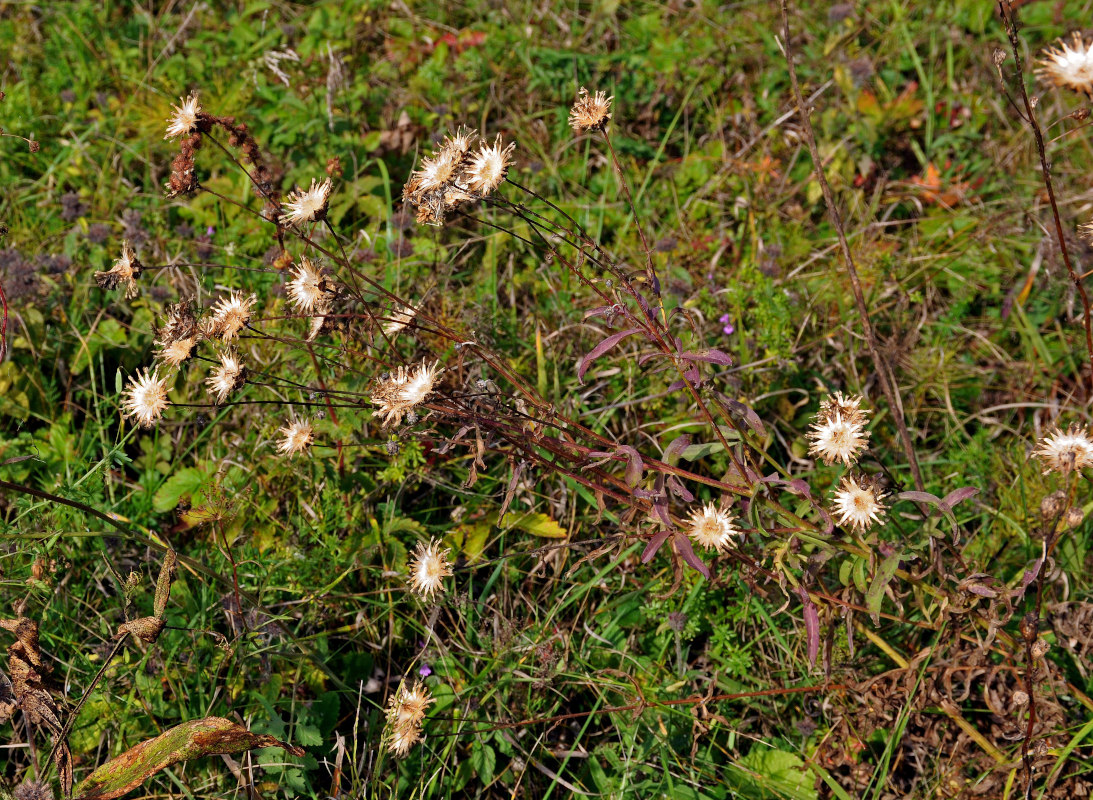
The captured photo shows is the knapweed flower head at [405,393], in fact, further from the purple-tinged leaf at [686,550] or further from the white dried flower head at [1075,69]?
the white dried flower head at [1075,69]

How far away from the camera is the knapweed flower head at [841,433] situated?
63.2 inches

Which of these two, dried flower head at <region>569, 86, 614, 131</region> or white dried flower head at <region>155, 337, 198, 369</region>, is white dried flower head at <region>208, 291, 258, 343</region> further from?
dried flower head at <region>569, 86, 614, 131</region>

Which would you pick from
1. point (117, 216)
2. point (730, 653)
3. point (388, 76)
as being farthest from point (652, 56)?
Result: point (730, 653)

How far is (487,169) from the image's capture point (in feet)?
5.59

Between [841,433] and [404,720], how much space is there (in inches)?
40.1

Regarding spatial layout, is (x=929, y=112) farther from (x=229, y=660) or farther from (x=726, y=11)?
(x=229, y=660)

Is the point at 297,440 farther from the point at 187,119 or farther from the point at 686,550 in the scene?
the point at 686,550

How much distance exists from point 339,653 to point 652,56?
2.54m

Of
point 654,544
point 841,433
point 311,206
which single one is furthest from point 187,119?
point 841,433

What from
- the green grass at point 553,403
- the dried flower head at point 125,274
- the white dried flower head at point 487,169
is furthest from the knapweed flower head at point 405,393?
the dried flower head at point 125,274

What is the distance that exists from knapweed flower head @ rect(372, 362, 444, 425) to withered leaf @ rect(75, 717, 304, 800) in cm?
64

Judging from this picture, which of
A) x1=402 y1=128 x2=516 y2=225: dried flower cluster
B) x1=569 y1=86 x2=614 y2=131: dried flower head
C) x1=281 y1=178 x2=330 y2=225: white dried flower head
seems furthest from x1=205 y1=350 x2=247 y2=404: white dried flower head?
x1=569 y1=86 x2=614 y2=131: dried flower head

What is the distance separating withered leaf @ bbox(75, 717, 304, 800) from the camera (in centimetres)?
157

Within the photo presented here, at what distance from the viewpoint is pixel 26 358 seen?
2.65 meters
